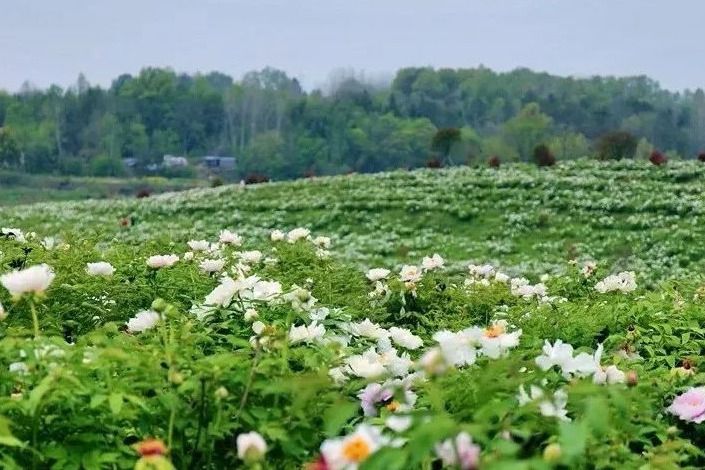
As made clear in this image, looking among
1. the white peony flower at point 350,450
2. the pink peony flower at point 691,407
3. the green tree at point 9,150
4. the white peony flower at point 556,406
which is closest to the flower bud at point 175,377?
the white peony flower at point 350,450

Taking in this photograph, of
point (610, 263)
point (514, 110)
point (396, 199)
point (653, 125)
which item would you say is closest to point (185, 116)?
point (514, 110)

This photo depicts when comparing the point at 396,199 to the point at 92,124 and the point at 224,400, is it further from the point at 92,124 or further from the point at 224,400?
the point at 92,124

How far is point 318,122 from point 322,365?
107m

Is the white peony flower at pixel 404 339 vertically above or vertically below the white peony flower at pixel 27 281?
below

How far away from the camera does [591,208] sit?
82.6 feet

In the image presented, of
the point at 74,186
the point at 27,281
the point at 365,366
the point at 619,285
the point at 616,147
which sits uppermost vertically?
the point at 27,281

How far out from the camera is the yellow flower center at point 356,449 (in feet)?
6.48

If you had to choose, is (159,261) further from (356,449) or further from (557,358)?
(356,449)

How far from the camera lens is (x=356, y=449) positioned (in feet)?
6.52

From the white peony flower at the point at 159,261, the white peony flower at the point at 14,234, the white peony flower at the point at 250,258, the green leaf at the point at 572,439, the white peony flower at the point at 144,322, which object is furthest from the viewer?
the white peony flower at the point at 14,234

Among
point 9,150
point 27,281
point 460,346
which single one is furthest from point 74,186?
point 460,346

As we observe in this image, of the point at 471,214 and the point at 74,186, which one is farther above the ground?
the point at 471,214

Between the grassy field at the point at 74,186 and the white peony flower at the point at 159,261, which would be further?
A: the grassy field at the point at 74,186

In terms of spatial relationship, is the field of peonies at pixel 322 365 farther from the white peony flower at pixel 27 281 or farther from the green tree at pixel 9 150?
the green tree at pixel 9 150
